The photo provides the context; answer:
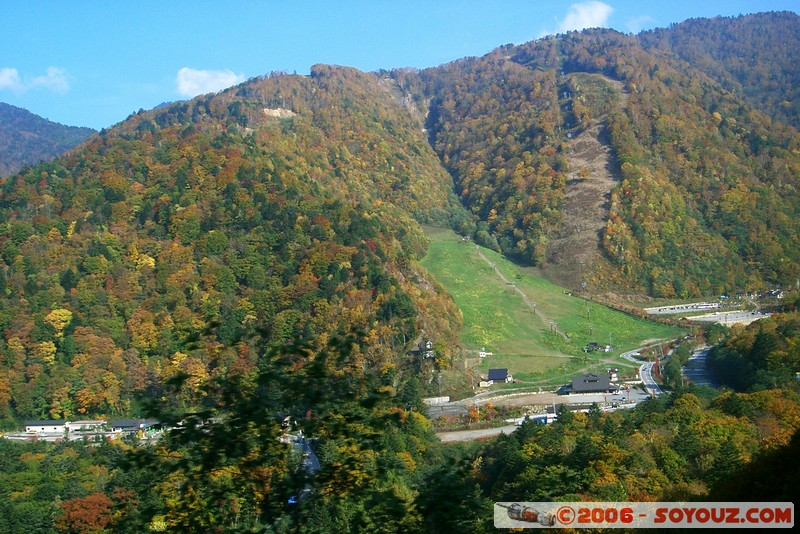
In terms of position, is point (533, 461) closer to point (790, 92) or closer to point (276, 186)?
point (276, 186)

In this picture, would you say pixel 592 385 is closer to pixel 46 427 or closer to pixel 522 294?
pixel 522 294

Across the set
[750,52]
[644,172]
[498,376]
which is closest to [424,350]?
[498,376]

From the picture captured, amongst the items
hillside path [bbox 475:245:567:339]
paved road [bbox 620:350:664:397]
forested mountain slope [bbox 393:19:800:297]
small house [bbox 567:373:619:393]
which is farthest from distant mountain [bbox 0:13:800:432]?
paved road [bbox 620:350:664:397]

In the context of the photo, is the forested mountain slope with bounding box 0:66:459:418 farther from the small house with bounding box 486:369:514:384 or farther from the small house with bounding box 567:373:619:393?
the small house with bounding box 567:373:619:393

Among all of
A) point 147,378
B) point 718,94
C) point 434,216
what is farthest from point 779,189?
point 147,378

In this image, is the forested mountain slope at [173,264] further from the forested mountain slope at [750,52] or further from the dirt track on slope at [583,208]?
→ the forested mountain slope at [750,52]

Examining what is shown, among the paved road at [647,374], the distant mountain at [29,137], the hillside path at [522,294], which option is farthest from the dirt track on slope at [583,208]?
the distant mountain at [29,137]
